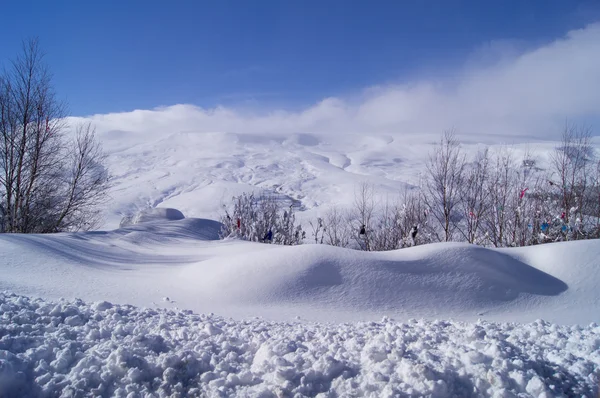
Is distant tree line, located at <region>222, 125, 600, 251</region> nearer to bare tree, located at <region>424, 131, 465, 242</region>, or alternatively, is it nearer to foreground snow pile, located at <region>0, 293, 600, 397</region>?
bare tree, located at <region>424, 131, 465, 242</region>

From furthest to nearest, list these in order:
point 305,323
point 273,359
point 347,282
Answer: point 347,282 < point 305,323 < point 273,359

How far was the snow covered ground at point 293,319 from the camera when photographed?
320 centimetres

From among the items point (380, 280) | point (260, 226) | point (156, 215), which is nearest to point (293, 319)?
point (380, 280)

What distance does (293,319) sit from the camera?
5.32 metres

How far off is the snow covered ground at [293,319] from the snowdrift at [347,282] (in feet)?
0.09

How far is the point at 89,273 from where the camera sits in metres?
6.89

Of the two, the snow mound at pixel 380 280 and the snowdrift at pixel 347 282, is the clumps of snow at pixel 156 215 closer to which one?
the snowdrift at pixel 347 282

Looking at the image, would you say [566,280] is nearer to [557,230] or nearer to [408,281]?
[408,281]

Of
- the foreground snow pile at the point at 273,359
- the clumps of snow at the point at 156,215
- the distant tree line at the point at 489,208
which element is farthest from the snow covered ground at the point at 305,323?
the clumps of snow at the point at 156,215

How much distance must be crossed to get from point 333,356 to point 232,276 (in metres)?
3.31

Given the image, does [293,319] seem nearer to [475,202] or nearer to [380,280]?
[380,280]

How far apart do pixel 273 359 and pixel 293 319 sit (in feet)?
6.05

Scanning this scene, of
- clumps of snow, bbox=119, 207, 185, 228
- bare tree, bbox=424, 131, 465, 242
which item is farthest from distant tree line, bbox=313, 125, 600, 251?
clumps of snow, bbox=119, 207, 185, 228

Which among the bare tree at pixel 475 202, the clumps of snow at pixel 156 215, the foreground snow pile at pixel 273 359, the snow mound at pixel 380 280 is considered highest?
the bare tree at pixel 475 202
